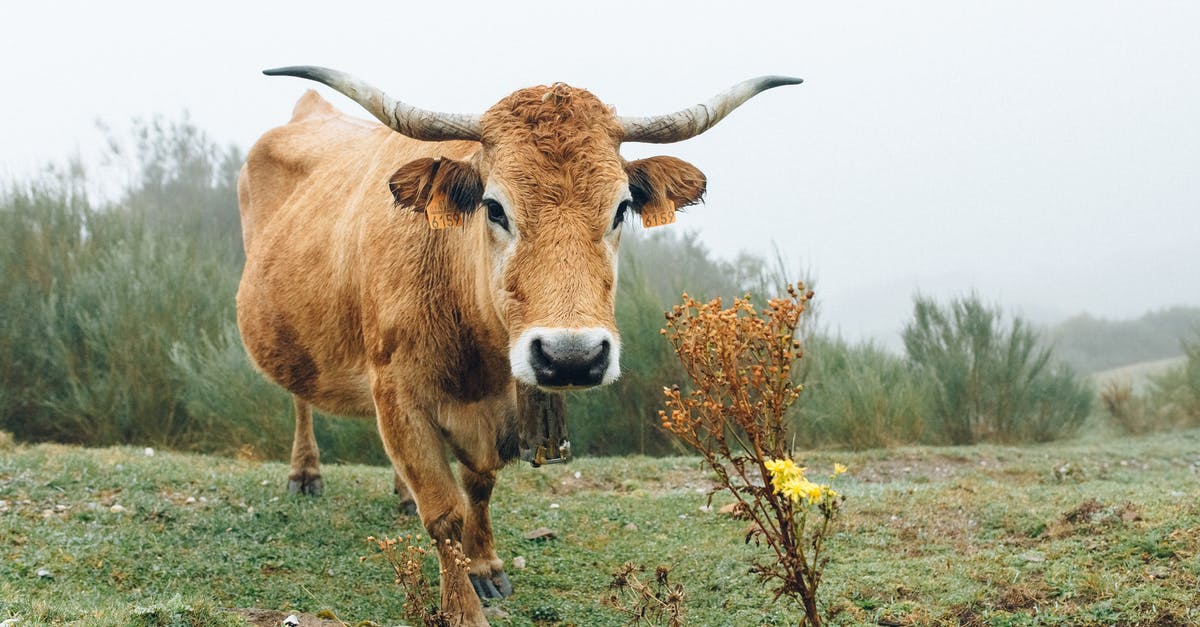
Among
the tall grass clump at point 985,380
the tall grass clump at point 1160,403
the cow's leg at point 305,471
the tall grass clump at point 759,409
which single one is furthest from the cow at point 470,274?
the tall grass clump at point 1160,403

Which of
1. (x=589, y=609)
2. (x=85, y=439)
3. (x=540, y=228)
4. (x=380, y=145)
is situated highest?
(x=380, y=145)

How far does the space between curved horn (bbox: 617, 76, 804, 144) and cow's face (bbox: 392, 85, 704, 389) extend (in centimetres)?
11

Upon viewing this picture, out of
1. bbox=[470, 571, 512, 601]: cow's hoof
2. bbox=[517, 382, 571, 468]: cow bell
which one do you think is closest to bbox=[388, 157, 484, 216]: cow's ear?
bbox=[517, 382, 571, 468]: cow bell

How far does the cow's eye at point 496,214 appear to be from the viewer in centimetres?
407

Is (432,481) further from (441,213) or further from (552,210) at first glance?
(552,210)

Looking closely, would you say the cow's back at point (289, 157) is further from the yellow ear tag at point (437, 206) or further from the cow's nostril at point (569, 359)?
the cow's nostril at point (569, 359)

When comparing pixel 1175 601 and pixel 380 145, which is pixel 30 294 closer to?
pixel 380 145

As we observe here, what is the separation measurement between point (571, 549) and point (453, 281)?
2319mm

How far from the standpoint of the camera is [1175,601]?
4203 mm

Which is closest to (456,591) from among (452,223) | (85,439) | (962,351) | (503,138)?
(452,223)

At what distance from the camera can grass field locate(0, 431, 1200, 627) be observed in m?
4.46

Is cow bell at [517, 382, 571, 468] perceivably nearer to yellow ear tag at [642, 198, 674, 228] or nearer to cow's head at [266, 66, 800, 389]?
cow's head at [266, 66, 800, 389]

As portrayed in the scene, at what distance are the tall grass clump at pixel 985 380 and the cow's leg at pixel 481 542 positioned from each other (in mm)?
9224

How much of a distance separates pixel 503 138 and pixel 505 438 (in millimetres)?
1395
